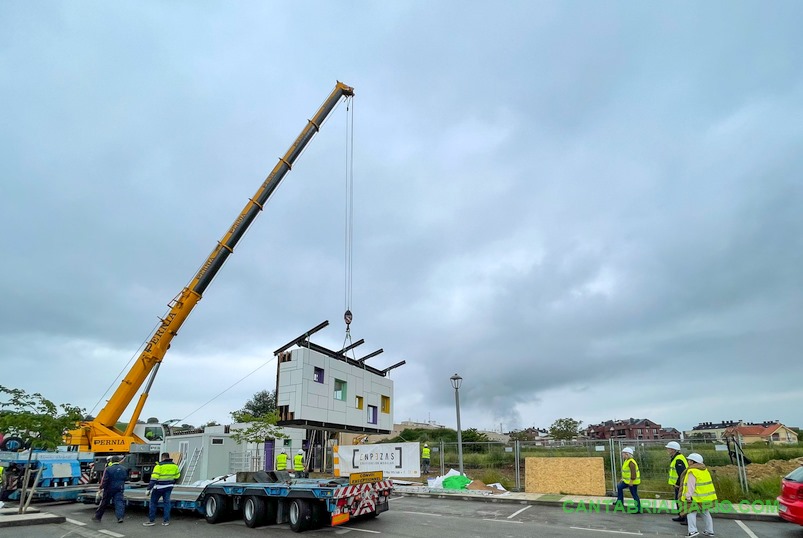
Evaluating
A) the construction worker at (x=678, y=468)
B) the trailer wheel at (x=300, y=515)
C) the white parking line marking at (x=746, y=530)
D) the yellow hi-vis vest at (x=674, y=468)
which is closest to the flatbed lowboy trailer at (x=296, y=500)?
the trailer wheel at (x=300, y=515)

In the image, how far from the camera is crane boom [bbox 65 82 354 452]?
20.4 meters

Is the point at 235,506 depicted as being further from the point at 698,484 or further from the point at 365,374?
the point at 365,374

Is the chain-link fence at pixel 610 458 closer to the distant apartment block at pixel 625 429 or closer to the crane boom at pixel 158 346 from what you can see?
the crane boom at pixel 158 346

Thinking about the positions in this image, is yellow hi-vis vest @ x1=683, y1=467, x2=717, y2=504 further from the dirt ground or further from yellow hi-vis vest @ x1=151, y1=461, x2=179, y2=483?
yellow hi-vis vest @ x1=151, y1=461, x2=179, y2=483

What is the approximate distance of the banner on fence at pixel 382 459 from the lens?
2094 centimetres

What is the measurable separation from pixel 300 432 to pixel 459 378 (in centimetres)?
2242

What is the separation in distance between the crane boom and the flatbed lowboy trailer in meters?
9.77

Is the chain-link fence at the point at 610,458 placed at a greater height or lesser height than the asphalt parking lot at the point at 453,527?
greater

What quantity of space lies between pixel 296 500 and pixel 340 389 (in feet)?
46.4

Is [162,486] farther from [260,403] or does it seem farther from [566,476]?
[260,403]

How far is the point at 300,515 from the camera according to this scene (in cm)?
1124

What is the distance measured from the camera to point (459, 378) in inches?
816

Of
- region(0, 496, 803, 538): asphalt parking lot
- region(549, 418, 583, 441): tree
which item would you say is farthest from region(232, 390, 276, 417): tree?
region(0, 496, 803, 538): asphalt parking lot

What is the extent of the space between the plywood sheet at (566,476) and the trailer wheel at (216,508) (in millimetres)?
10487
